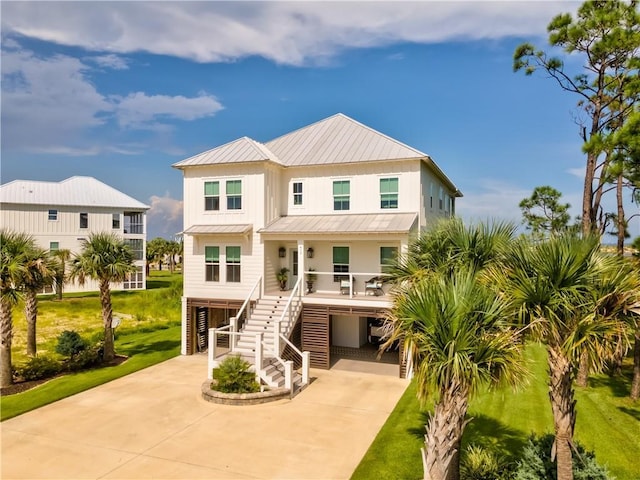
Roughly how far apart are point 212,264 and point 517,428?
1543 cm

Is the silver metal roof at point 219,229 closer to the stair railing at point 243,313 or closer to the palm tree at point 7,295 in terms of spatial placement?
the stair railing at point 243,313

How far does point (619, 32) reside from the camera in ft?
53.8

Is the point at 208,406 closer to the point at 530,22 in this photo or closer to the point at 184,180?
the point at 184,180

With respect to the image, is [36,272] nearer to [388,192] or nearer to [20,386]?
[20,386]

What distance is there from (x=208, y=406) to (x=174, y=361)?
6.85 m

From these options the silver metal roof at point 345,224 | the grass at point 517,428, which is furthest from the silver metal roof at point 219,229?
the grass at point 517,428

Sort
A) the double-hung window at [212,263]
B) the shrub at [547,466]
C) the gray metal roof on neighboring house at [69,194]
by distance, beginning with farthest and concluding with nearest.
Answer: the gray metal roof on neighboring house at [69,194] < the double-hung window at [212,263] < the shrub at [547,466]

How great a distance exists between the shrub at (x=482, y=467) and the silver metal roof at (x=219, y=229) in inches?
559

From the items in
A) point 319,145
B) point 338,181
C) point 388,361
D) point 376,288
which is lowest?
point 388,361

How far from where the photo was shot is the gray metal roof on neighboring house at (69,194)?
42.3m

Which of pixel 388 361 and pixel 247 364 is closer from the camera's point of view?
pixel 247 364

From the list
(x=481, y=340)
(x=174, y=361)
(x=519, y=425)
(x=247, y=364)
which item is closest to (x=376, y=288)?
(x=247, y=364)

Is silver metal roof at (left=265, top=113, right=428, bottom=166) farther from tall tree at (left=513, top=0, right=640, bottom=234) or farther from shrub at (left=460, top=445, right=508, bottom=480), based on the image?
shrub at (left=460, top=445, right=508, bottom=480)

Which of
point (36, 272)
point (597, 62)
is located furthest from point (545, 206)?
point (36, 272)
